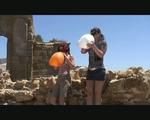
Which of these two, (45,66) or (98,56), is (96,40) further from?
(45,66)

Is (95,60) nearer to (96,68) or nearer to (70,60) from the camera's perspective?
(96,68)

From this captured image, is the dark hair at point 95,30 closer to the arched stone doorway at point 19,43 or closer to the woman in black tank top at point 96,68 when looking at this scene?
the woman in black tank top at point 96,68

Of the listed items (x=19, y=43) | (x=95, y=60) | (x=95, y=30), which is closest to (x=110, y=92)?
(x=95, y=60)

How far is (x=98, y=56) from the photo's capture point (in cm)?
598

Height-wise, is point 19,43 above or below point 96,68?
above

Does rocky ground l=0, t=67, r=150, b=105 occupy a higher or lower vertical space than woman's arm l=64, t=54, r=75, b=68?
lower

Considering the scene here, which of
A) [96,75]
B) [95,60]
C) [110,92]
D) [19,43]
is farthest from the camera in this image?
[19,43]

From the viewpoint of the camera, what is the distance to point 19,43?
62.6 ft

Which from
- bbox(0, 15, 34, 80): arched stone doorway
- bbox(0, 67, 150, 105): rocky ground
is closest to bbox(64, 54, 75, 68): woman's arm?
bbox(0, 67, 150, 105): rocky ground

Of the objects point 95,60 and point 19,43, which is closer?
point 95,60

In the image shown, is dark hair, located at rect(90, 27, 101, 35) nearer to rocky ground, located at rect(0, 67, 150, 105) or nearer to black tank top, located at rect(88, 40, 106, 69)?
black tank top, located at rect(88, 40, 106, 69)

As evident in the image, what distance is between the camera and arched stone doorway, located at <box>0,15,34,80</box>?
18359mm

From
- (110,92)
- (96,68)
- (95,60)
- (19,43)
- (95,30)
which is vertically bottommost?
(110,92)

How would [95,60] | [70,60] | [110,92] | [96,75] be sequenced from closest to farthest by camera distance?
[96,75] → [95,60] → [70,60] → [110,92]
